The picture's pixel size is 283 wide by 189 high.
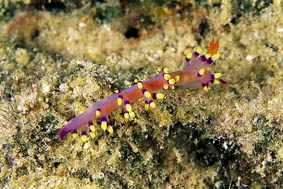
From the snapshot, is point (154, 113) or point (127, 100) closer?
point (127, 100)

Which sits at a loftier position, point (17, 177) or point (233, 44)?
point (233, 44)

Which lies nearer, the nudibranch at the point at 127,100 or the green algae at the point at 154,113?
the nudibranch at the point at 127,100

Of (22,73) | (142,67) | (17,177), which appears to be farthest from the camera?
(142,67)

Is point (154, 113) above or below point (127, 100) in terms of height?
below

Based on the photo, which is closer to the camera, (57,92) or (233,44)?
(57,92)

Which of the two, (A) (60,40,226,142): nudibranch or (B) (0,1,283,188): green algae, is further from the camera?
(B) (0,1,283,188): green algae

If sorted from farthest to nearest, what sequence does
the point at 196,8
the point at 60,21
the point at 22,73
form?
1. the point at 60,21
2. the point at 196,8
3. the point at 22,73

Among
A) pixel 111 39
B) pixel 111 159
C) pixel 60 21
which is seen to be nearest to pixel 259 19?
pixel 111 39

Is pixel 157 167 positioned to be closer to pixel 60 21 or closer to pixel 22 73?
pixel 22 73
